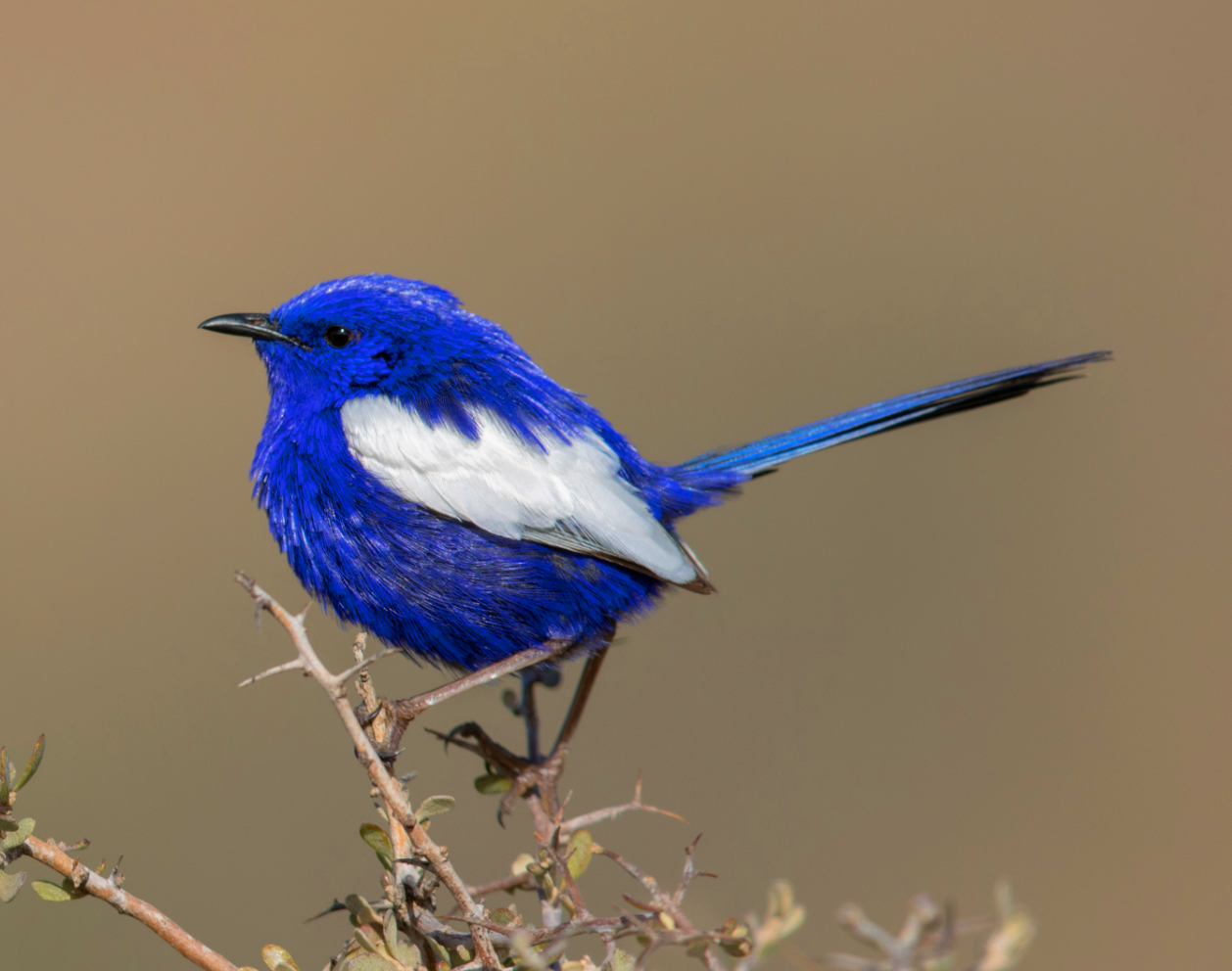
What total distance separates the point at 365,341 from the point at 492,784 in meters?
1.26

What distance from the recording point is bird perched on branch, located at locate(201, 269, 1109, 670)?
8.53 ft

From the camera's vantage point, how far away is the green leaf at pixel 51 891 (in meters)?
1.44

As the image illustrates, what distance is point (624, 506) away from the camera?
2.75 meters

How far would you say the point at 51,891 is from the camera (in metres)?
1.46

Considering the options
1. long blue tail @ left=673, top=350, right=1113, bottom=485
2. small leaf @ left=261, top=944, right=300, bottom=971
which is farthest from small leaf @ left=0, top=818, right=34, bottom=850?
long blue tail @ left=673, top=350, right=1113, bottom=485

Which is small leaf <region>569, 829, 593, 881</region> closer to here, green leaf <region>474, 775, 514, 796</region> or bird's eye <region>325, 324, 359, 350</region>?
green leaf <region>474, 775, 514, 796</region>

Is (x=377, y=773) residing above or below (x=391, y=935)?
above

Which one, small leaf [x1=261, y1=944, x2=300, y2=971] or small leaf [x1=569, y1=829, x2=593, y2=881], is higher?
small leaf [x1=569, y1=829, x2=593, y2=881]

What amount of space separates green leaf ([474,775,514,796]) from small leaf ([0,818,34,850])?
0.83m

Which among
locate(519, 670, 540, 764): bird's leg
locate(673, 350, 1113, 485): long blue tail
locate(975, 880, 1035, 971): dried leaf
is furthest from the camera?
locate(673, 350, 1113, 485): long blue tail

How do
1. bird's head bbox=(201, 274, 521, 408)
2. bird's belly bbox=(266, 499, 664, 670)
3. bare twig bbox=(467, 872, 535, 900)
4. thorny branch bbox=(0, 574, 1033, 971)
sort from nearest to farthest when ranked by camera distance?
1. thorny branch bbox=(0, 574, 1033, 971)
2. bare twig bbox=(467, 872, 535, 900)
3. bird's belly bbox=(266, 499, 664, 670)
4. bird's head bbox=(201, 274, 521, 408)

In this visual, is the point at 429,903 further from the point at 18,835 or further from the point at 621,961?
the point at 18,835

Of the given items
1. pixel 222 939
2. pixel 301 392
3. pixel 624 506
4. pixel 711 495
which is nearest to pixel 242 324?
pixel 301 392

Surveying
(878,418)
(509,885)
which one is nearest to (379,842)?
(509,885)
